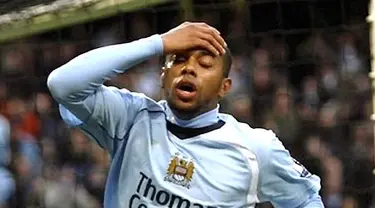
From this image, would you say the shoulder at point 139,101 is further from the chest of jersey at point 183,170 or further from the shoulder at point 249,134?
the shoulder at point 249,134

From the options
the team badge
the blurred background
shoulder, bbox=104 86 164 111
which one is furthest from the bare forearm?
the blurred background

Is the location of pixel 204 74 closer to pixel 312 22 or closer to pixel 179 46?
pixel 179 46

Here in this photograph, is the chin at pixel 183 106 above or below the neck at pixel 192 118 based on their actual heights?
above

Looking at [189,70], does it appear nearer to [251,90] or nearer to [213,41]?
[213,41]

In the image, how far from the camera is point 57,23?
4.34 m

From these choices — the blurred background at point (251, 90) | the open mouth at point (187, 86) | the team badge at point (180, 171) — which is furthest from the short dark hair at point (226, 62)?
the blurred background at point (251, 90)

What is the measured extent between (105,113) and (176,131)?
175 millimetres

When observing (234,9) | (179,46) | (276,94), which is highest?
(179,46)

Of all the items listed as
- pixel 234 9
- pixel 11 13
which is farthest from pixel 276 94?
pixel 11 13

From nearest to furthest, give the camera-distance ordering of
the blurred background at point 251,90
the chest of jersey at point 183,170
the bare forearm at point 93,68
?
the bare forearm at point 93,68 → the chest of jersey at point 183,170 → the blurred background at point 251,90

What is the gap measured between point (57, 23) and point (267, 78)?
139 cm

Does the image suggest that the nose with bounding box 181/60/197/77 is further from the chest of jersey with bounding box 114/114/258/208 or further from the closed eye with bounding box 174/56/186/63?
the chest of jersey with bounding box 114/114/258/208

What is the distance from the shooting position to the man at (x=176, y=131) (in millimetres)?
2785

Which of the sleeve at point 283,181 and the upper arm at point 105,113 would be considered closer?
the upper arm at point 105,113
